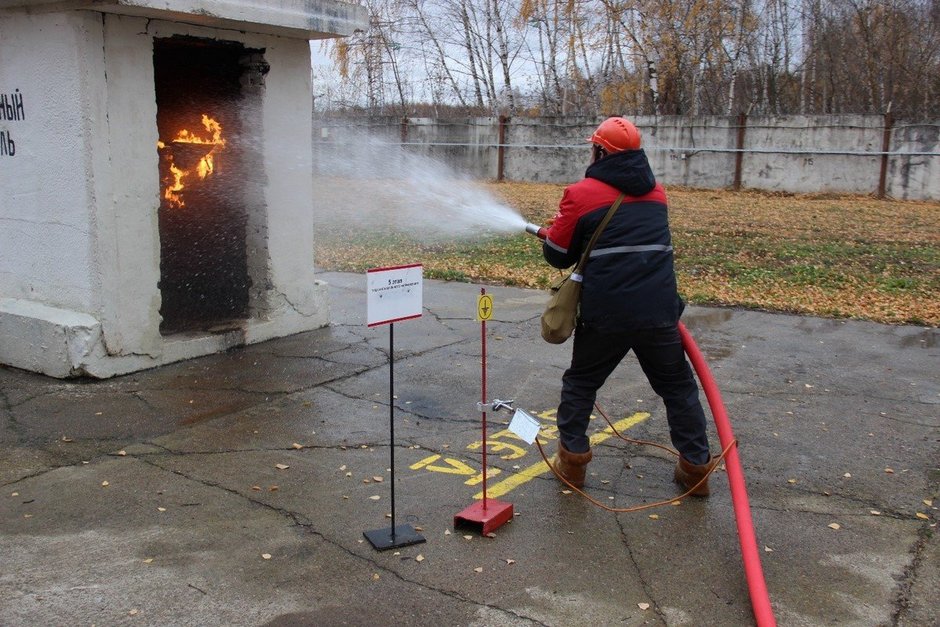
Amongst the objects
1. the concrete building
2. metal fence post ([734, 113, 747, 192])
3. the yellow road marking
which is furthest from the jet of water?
metal fence post ([734, 113, 747, 192])

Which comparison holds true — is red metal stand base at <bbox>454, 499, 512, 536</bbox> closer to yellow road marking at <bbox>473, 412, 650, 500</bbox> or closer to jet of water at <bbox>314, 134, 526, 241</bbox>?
yellow road marking at <bbox>473, 412, 650, 500</bbox>

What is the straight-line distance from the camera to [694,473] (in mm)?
4633

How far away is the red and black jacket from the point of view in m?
4.37

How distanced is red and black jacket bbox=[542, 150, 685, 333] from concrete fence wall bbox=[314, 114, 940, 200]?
1973 cm

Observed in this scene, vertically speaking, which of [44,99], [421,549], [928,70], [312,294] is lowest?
[421,549]

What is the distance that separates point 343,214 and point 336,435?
16.1 meters

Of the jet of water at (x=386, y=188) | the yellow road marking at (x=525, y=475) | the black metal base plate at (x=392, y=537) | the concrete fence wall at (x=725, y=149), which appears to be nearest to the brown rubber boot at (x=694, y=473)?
the yellow road marking at (x=525, y=475)

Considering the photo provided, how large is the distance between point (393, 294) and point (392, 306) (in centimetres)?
6

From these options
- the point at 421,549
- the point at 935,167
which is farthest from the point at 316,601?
the point at 935,167

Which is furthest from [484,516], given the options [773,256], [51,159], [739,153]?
[739,153]

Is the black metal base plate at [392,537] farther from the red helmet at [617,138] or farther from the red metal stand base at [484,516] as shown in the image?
the red helmet at [617,138]

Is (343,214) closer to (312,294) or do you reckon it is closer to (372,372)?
(312,294)

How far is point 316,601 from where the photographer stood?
3.50 meters

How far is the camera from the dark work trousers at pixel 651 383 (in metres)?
4.51
